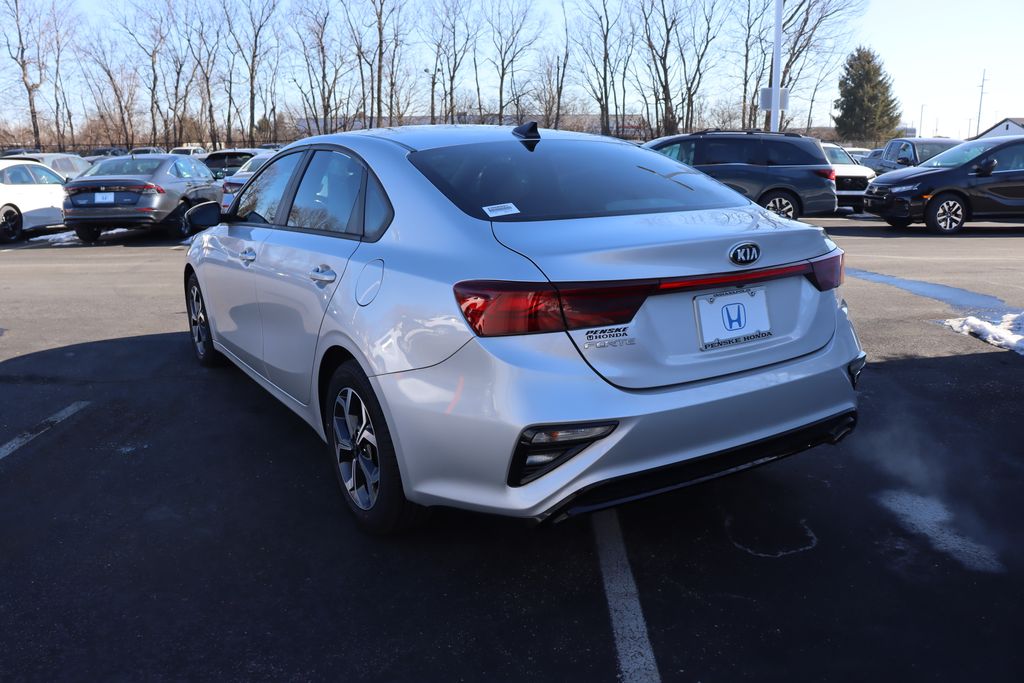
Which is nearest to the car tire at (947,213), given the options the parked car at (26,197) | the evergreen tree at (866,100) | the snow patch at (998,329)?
the snow patch at (998,329)

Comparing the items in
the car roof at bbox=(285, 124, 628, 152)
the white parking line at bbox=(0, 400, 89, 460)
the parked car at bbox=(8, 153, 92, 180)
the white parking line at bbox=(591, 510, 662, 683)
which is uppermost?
the parked car at bbox=(8, 153, 92, 180)

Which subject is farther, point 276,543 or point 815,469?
point 815,469

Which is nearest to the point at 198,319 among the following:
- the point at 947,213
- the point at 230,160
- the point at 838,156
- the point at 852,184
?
the point at 947,213

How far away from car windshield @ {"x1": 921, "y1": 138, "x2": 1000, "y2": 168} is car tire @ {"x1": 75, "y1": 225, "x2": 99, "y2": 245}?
15053mm

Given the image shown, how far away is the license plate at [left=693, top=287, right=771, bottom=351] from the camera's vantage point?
9.19ft

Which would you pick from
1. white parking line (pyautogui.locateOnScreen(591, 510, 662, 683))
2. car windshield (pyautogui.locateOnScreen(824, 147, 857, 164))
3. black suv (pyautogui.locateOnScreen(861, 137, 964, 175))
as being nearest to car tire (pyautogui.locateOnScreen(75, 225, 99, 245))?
white parking line (pyautogui.locateOnScreen(591, 510, 662, 683))

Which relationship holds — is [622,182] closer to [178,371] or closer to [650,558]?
[650,558]

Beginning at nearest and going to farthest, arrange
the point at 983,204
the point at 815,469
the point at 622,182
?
the point at 622,182, the point at 815,469, the point at 983,204

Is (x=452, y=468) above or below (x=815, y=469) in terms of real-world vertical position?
above

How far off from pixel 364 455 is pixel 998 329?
5.29 metres

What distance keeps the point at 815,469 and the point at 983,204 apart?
13.0 meters

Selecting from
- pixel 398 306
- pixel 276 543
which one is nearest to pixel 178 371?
pixel 276 543

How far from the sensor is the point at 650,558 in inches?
124

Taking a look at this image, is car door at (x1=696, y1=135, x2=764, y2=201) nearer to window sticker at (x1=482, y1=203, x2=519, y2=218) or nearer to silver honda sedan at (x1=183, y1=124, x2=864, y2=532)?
silver honda sedan at (x1=183, y1=124, x2=864, y2=532)
